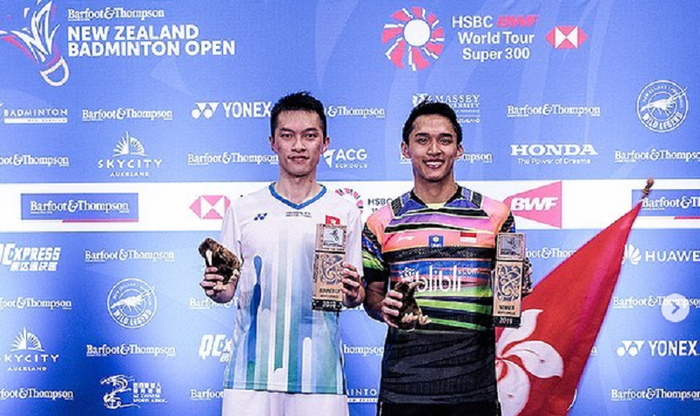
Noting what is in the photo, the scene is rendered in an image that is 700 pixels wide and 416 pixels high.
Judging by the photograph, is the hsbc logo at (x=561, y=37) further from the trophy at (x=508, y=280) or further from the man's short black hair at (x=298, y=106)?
the trophy at (x=508, y=280)

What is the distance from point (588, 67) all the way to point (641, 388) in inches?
63.2

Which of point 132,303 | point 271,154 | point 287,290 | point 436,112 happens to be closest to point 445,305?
point 287,290

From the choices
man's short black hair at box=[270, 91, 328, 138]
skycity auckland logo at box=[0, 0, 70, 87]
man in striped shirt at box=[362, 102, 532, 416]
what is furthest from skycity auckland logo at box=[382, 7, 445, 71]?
skycity auckland logo at box=[0, 0, 70, 87]

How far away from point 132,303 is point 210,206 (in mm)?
633

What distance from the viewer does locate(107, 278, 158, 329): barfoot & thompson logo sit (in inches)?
176

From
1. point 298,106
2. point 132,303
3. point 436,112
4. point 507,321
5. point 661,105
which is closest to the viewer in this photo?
point 507,321

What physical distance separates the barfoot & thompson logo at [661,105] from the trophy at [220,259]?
7.81ft

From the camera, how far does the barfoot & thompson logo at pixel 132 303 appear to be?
448 centimetres

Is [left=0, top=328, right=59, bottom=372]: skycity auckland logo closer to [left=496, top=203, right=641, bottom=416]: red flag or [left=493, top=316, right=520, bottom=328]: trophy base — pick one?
[left=496, top=203, right=641, bottom=416]: red flag

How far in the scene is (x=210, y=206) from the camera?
14.6 ft

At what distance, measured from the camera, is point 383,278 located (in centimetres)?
310

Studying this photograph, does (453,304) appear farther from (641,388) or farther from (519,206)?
(641,388)

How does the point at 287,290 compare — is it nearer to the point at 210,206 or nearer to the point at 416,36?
the point at 210,206

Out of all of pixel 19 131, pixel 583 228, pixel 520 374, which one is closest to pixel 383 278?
pixel 520 374
